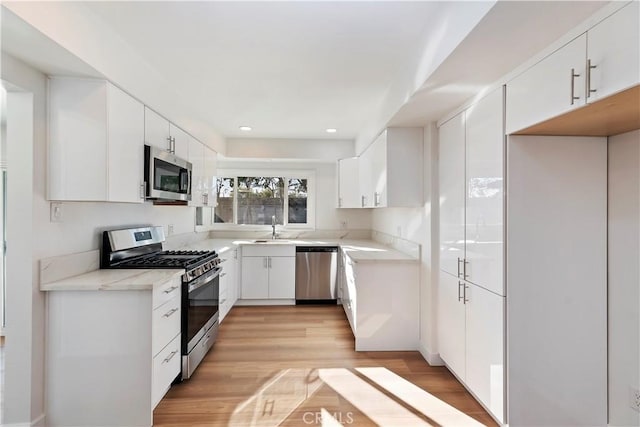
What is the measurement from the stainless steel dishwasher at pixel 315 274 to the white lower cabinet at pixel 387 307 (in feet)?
5.16

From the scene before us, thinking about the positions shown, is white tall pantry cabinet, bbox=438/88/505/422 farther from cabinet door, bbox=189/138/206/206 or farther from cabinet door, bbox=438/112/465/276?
cabinet door, bbox=189/138/206/206

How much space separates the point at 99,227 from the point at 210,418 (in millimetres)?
1581

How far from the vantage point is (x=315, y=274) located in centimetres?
458

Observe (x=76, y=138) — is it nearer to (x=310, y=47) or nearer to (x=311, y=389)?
(x=310, y=47)

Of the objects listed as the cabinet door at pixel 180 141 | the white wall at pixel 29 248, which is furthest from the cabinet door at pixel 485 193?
the white wall at pixel 29 248

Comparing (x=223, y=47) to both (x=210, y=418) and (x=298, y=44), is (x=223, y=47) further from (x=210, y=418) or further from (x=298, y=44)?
(x=210, y=418)

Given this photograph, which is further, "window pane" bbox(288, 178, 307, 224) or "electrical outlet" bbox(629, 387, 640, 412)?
"window pane" bbox(288, 178, 307, 224)

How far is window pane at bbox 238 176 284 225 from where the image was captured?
17.5 ft

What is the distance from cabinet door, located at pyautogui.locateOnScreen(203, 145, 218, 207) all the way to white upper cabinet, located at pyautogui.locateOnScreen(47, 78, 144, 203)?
186cm

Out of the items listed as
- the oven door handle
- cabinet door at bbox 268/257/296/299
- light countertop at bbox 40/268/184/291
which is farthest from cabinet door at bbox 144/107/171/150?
cabinet door at bbox 268/257/296/299

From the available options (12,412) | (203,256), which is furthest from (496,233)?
(12,412)

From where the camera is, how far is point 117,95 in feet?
6.75

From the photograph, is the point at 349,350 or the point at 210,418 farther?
the point at 349,350

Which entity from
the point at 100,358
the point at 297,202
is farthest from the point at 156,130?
the point at 297,202
